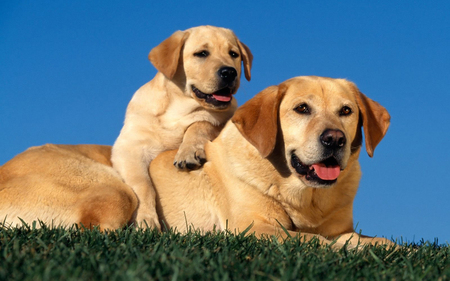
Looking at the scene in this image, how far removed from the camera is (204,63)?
21.0 ft

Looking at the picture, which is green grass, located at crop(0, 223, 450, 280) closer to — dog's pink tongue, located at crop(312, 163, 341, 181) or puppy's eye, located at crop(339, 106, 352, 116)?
dog's pink tongue, located at crop(312, 163, 341, 181)

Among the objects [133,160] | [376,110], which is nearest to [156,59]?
[133,160]

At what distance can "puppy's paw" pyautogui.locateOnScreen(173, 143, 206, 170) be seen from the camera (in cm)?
564

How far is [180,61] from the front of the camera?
6.64 metres

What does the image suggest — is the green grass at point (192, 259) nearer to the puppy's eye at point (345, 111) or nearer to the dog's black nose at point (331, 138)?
the dog's black nose at point (331, 138)

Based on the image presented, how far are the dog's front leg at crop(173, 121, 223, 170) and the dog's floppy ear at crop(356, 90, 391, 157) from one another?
1849 mm

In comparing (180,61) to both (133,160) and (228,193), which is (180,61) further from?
(228,193)

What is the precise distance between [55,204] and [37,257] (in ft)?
8.13

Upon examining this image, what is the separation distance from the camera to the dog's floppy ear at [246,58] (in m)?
6.96

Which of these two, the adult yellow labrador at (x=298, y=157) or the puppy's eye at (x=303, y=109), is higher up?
the puppy's eye at (x=303, y=109)

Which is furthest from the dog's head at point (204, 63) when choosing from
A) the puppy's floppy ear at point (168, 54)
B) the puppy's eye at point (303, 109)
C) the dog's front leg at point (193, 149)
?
the puppy's eye at point (303, 109)

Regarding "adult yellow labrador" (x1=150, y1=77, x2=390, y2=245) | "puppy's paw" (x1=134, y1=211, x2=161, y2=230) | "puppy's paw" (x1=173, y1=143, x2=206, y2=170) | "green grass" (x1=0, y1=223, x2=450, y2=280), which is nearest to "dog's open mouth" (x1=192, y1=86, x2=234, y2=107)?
"puppy's paw" (x1=173, y1=143, x2=206, y2=170)

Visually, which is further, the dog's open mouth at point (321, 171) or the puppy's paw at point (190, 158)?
the puppy's paw at point (190, 158)

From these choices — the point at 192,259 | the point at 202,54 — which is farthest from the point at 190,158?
the point at 192,259
